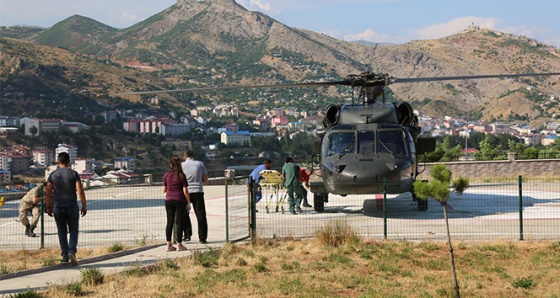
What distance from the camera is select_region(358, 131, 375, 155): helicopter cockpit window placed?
67.5ft

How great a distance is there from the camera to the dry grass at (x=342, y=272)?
1141 cm

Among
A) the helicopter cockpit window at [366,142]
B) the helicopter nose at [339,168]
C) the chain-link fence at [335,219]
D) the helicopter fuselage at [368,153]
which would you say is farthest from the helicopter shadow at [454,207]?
the helicopter nose at [339,168]

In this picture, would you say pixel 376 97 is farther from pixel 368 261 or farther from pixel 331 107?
pixel 368 261

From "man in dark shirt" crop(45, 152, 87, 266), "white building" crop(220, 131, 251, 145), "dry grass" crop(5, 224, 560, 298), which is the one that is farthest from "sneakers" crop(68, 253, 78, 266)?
"white building" crop(220, 131, 251, 145)

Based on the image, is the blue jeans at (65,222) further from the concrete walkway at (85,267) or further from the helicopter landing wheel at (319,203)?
the helicopter landing wheel at (319,203)

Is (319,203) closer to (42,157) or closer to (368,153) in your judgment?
(368,153)

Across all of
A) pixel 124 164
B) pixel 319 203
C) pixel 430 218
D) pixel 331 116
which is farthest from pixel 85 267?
pixel 124 164

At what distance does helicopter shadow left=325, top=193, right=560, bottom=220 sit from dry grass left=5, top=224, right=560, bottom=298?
6.21 meters

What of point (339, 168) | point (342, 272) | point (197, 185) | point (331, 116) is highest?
point (331, 116)

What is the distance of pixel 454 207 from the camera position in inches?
952

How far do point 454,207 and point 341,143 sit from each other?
16.5 feet

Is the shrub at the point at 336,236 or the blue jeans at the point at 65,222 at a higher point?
the blue jeans at the point at 65,222

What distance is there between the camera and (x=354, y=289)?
11820 millimetres

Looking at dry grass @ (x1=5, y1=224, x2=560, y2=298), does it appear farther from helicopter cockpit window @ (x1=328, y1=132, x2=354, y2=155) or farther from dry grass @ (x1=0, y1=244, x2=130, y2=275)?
helicopter cockpit window @ (x1=328, y1=132, x2=354, y2=155)
